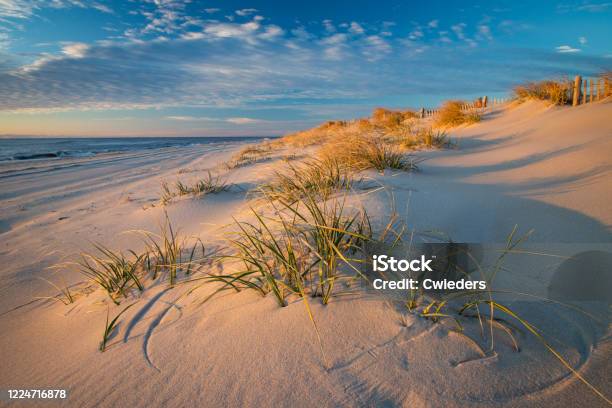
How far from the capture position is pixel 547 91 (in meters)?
9.37

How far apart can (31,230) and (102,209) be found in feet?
2.76

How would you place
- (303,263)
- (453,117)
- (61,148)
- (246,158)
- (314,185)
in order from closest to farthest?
1. (303,263)
2. (314,185)
3. (246,158)
4. (453,117)
5. (61,148)

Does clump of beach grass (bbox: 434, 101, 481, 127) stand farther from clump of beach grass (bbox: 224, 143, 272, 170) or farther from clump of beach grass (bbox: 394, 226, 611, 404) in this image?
clump of beach grass (bbox: 394, 226, 611, 404)

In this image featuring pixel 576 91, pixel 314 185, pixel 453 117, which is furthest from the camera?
pixel 453 117

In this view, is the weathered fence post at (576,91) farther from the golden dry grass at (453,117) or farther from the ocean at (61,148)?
the ocean at (61,148)

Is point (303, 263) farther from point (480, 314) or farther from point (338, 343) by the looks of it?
point (480, 314)

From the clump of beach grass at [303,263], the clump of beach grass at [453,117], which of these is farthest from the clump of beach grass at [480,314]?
the clump of beach grass at [453,117]

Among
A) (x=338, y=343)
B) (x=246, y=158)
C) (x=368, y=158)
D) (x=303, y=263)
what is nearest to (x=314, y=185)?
(x=368, y=158)

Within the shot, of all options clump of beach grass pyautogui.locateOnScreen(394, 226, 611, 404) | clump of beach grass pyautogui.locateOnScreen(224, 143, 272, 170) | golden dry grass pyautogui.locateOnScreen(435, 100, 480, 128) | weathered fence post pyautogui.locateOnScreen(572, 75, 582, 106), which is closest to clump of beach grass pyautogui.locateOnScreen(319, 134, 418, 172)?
clump of beach grass pyautogui.locateOnScreen(394, 226, 611, 404)

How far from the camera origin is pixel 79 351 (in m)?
1.29

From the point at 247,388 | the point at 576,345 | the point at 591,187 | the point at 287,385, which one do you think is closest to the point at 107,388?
the point at 247,388

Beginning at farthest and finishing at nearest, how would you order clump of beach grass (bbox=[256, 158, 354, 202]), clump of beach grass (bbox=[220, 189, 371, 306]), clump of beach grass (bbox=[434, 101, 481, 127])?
clump of beach grass (bbox=[434, 101, 481, 127]) → clump of beach grass (bbox=[256, 158, 354, 202]) → clump of beach grass (bbox=[220, 189, 371, 306])

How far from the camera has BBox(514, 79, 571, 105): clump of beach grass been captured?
8633mm

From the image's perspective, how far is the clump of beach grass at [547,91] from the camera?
8633 millimetres
